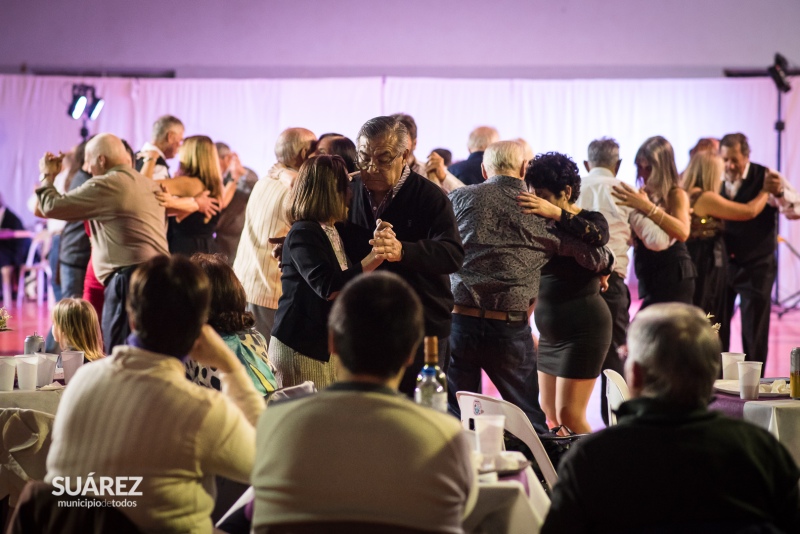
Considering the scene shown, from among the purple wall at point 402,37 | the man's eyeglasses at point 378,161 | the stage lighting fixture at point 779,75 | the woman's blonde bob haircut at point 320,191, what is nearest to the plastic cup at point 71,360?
the woman's blonde bob haircut at point 320,191

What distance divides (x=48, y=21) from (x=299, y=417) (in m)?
12.5

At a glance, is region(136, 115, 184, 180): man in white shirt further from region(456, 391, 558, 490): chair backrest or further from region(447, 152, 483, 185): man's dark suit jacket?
region(456, 391, 558, 490): chair backrest

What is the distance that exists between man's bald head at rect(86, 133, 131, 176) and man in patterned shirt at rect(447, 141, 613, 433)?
203 cm

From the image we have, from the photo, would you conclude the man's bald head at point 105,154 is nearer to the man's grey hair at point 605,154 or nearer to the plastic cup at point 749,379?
the man's grey hair at point 605,154

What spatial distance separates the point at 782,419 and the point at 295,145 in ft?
8.76

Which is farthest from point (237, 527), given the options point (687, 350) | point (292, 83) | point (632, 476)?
point (292, 83)

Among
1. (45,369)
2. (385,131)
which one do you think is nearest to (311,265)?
(385,131)

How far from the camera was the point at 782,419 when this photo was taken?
3004mm

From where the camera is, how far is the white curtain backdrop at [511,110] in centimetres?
1174

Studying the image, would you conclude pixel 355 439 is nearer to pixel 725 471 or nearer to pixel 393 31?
pixel 725 471

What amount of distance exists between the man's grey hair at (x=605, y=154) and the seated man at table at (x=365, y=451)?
3.31m

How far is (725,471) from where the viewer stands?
1651 mm

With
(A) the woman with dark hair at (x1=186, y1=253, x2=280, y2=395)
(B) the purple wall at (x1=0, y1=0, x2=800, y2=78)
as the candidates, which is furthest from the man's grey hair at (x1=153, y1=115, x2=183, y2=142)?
(B) the purple wall at (x1=0, y1=0, x2=800, y2=78)

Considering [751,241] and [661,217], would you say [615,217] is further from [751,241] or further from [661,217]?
[751,241]
